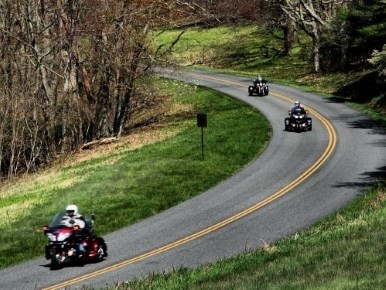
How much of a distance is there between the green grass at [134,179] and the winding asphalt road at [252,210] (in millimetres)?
1155

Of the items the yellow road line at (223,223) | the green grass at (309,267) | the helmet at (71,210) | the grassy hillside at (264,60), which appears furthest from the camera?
the grassy hillside at (264,60)

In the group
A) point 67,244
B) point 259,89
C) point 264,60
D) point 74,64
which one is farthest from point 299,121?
point 264,60

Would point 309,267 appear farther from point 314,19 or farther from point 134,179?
point 314,19

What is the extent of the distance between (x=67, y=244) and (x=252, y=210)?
8.32 meters

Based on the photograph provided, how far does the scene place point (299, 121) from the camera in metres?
42.0

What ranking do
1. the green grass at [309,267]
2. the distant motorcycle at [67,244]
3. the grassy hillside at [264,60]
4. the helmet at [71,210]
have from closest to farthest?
the green grass at [309,267], the distant motorcycle at [67,244], the helmet at [71,210], the grassy hillside at [264,60]

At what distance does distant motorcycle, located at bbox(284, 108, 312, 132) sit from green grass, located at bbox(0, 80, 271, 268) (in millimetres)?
1556

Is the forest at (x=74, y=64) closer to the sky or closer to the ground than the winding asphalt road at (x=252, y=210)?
closer to the sky

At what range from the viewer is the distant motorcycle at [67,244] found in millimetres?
21297

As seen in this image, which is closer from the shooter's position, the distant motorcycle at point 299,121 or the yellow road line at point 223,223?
the yellow road line at point 223,223

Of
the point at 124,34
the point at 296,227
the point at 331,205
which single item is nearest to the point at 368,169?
the point at 331,205

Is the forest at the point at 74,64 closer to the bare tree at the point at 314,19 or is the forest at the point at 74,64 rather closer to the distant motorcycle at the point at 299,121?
the distant motorcycle at the point at 299,121

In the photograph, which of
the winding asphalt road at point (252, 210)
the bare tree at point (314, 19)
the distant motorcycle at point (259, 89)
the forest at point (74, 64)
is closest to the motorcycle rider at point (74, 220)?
the winding asphalt road at point (252, 210)

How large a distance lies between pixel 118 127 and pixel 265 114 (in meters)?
9.76
